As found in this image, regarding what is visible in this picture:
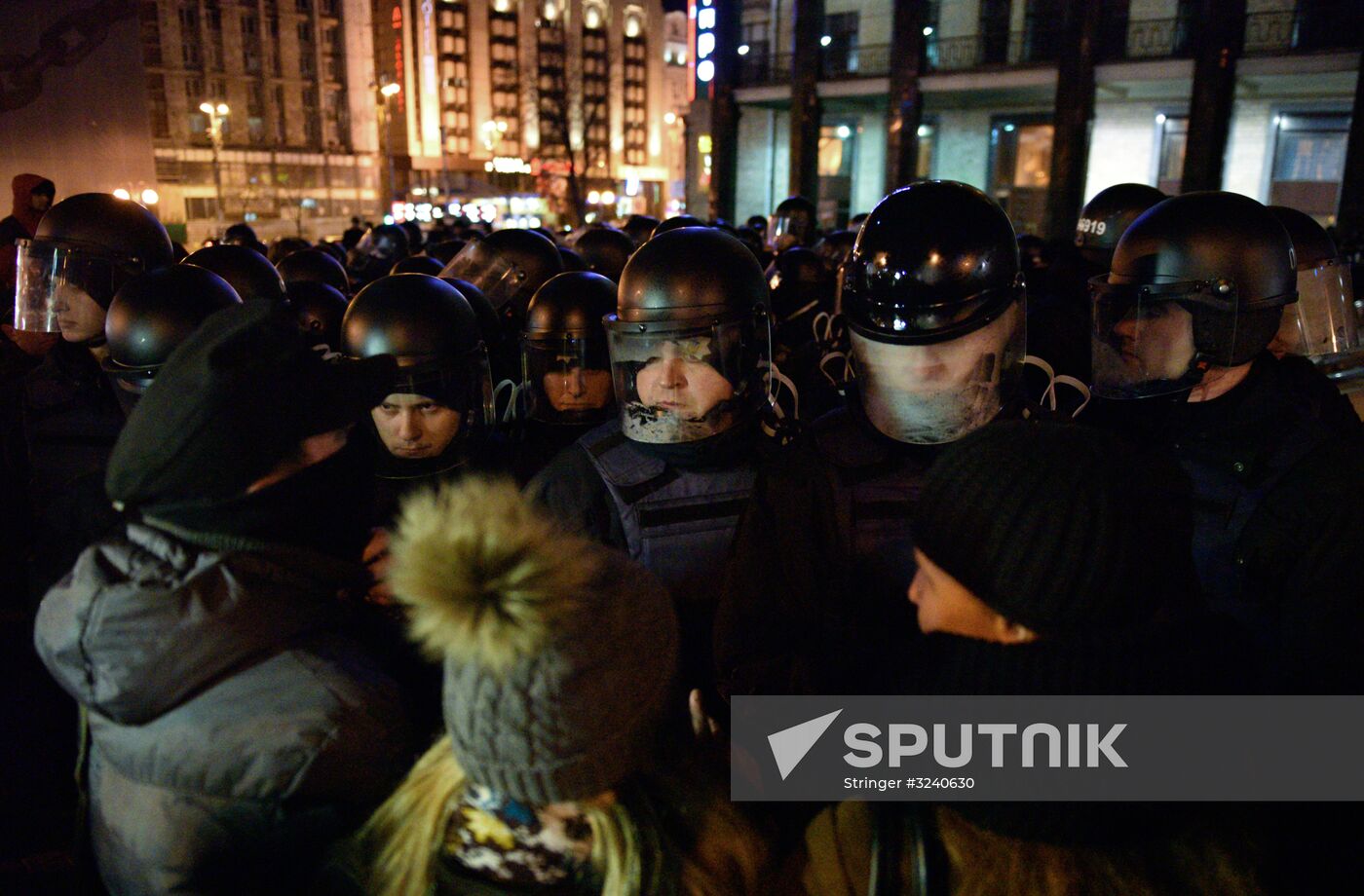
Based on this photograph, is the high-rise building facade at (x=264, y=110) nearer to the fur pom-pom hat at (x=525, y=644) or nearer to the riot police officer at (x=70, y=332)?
the riot police officer at (x=70, y=332)

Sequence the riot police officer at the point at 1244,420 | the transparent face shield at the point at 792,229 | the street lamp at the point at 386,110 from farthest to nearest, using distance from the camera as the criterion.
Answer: the street lamp at the point at 386,110 → the transparent face shield at the point at 792,229 → the riot police officer at the point at 1244,420

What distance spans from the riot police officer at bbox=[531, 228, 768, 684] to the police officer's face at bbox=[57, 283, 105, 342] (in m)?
2.43

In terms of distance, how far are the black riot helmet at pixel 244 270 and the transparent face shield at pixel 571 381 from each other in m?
1.84

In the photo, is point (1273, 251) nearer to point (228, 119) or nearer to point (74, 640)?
point (74, 640)

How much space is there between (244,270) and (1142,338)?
13.5ft

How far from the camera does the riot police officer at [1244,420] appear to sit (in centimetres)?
182

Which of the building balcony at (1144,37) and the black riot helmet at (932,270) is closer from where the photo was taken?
the black riot helmet at (932,270)

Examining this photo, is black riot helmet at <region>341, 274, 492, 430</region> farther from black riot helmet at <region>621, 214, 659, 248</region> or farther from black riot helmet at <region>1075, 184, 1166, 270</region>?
black riot helmet at <region>621, 214, 659, 248</region>

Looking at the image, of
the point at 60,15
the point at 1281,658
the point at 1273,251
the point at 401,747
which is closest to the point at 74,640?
the point at 401,747

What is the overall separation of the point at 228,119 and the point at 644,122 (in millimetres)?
36912

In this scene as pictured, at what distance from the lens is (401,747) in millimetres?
1427

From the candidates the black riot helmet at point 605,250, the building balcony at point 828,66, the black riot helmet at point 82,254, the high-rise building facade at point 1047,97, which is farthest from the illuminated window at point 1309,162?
the black riot helmet at point 82,254

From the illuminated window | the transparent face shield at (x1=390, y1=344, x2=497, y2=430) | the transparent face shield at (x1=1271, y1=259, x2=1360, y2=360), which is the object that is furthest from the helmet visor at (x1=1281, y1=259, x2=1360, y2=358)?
the illuminated window

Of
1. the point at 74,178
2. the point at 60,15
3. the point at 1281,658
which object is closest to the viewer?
the point at 1281,658
